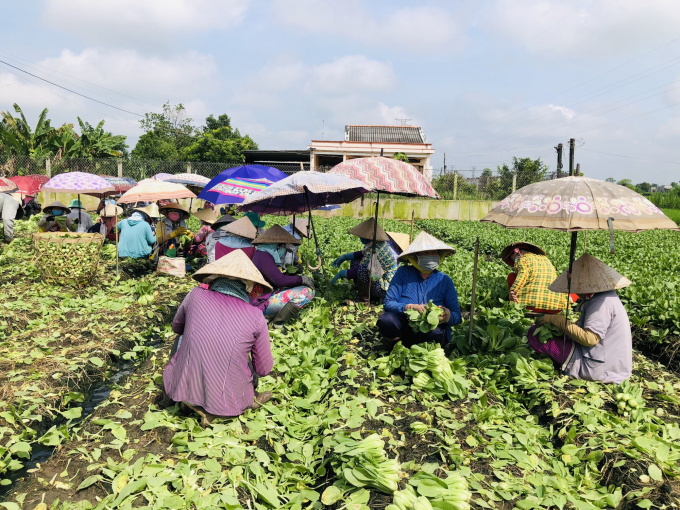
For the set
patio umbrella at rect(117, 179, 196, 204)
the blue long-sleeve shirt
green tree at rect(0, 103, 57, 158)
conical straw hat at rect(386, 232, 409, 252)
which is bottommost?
the blue long-sleeve shirt

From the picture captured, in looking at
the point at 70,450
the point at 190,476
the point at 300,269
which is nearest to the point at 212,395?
the point at 190,476

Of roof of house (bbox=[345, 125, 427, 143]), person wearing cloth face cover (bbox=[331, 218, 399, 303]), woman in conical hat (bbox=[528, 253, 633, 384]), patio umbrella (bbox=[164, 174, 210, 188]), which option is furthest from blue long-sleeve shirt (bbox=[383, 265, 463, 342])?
roof of house (bbox=[345, 125, 427, 143])

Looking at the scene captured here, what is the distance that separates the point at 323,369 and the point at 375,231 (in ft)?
7.34

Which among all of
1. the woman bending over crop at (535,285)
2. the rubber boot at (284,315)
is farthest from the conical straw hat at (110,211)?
the woman bending over crop at (535,285)

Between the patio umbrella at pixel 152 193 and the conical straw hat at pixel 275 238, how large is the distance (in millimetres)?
3031

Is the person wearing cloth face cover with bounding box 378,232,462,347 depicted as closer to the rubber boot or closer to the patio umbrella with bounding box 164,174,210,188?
the rubber boot

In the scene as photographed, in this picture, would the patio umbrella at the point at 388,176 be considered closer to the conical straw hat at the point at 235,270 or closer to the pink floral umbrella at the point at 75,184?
the conical straw hat at the point at 235,270

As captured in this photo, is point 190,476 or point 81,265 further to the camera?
point 81,265

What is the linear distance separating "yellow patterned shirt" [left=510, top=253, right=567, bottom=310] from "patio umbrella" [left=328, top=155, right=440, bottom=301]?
1525mm

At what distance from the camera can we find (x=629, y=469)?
9.73 feet

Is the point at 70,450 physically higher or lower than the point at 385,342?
lower

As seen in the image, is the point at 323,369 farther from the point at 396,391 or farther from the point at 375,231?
the point at 375,231

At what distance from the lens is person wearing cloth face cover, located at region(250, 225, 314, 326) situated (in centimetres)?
582

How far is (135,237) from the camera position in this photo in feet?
28.4
